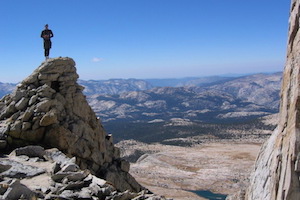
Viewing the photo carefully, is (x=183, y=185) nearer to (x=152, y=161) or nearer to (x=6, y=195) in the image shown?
(x=152, y=161)

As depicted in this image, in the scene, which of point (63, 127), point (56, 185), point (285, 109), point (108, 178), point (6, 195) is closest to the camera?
point (285, 109)

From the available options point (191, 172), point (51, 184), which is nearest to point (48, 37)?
point (51, 184)

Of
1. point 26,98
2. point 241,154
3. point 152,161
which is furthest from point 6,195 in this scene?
point 241,154

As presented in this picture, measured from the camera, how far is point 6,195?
19188 mm

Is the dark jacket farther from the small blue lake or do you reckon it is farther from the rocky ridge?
the small blue lake

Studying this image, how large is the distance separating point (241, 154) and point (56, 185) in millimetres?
182594

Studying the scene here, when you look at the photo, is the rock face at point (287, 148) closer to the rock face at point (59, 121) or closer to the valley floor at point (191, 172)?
the rock face at point (59, 121)

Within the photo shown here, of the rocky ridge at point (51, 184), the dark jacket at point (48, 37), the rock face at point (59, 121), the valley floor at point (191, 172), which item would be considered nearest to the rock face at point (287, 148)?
the rocky ridge at point (51, 184)

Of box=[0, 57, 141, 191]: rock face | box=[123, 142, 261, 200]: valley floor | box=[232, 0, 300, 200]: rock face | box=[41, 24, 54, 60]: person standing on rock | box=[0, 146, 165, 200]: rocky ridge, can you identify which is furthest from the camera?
box=[123, 142, 261, 200]: valley floor

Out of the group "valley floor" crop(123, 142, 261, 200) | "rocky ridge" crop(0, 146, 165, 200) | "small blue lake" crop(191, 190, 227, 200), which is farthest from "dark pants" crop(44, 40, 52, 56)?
"small blue lake" crop(191, 190, 227, 200)

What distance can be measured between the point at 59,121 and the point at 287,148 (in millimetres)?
29911

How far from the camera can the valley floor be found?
4643 inches

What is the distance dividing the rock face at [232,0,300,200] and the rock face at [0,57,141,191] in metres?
25.5

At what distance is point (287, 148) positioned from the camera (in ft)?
48.7
